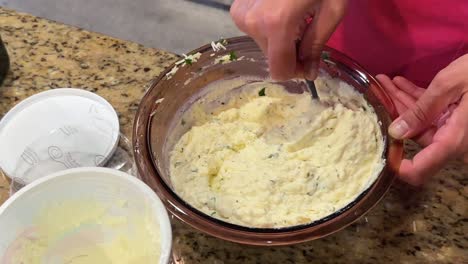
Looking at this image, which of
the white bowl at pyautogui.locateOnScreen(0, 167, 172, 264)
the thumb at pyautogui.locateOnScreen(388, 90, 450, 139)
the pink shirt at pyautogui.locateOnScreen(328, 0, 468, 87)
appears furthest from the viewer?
the pink shirt at pyautogui.locateOnScreen(328, 0, 468, 87)

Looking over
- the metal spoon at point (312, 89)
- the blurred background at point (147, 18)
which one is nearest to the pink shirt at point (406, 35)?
the metal spoon at point (312, 89)

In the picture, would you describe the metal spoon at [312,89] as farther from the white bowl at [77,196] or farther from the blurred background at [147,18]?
the blurred background at [147,18]

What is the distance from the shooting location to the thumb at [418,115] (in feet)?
2.77

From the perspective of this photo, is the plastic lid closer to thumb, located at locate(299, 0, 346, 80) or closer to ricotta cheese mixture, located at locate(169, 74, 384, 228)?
ricotta cheese mixture, located at locate(169, 74, 384, 228)

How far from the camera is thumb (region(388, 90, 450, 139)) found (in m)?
0.85

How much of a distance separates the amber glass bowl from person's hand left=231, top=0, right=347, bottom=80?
127 millimetres

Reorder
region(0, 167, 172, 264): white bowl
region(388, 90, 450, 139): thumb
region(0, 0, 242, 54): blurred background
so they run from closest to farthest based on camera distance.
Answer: region(0, 167, 172, 264): white bowl → region(388, 90, 450, 139): thumb → region(0, 0, 242, 54): blurred background

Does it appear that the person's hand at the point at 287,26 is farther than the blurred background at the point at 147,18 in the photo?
No

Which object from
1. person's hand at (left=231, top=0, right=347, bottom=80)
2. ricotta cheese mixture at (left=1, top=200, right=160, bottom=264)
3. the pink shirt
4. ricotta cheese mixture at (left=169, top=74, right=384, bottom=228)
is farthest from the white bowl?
the pink shirt

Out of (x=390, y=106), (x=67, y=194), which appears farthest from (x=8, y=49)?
(x=390, y=106)

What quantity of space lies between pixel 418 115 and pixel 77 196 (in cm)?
51

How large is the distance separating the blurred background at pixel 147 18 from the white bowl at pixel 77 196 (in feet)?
3.83

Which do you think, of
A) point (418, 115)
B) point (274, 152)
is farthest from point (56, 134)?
point (418, 115)

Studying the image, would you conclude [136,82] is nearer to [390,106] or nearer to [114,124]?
[114,124]
